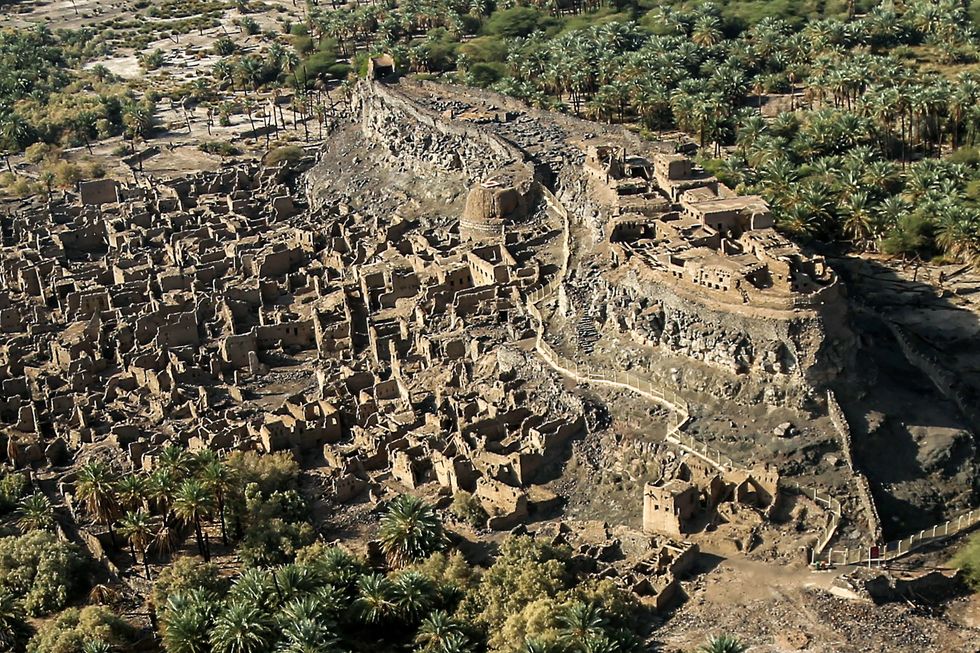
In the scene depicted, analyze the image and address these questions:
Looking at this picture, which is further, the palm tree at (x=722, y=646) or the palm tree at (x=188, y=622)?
the palm tree at (x=188, y=622)

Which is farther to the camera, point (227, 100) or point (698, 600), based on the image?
point (227, 100)

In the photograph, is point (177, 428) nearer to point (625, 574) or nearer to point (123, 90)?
point (625, 574)

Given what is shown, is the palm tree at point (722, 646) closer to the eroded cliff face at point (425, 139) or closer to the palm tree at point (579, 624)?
the palm tree at point (579, 624)

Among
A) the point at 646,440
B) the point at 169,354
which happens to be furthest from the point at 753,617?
the point at 169,354

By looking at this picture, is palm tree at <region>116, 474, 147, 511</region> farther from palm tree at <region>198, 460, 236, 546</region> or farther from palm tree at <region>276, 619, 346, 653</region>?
palm tree at <region>276, 619, 346, 653</region>

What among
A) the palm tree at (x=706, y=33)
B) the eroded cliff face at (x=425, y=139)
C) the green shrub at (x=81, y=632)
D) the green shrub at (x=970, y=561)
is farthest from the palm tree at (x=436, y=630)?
the palm tree at (x=706, y=33)

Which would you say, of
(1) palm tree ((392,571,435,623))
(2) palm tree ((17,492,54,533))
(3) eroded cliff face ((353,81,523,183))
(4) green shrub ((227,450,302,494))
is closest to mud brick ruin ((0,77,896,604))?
(3) eroded cliff face ((353,81,523,183))

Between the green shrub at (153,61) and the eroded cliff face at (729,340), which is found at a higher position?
the eroded cliff face at (729,340)
